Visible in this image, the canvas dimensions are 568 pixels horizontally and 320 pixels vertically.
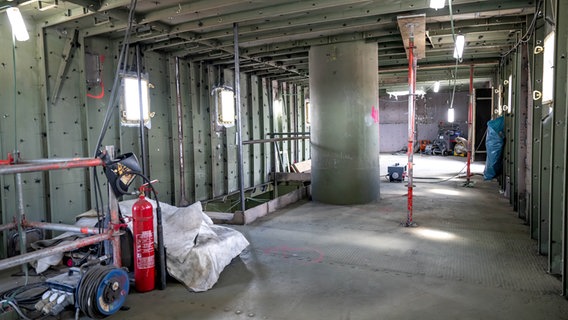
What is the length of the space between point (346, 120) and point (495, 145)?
3842mm

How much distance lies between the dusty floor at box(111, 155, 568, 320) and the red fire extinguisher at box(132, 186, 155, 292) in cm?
12

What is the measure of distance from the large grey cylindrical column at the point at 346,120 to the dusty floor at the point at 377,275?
125 centimetres

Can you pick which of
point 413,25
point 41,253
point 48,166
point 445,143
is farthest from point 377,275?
point 445,143

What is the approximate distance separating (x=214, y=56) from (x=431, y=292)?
21.2ft

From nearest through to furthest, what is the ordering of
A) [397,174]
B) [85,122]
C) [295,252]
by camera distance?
[295,252]
[85,122]
[397,174]

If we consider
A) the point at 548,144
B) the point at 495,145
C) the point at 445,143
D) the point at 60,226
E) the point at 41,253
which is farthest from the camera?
the point at 445,143

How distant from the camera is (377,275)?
3.64 m

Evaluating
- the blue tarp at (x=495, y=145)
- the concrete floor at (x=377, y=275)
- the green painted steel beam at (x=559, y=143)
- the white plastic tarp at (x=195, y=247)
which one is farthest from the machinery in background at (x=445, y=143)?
the white plastic tarp at (x=195, y=247)

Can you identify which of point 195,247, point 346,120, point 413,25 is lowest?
point 195,247

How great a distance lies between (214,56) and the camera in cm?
799

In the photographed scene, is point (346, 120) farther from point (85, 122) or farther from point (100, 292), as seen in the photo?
point (100, 292)

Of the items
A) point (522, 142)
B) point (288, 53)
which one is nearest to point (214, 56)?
point (288, 53)

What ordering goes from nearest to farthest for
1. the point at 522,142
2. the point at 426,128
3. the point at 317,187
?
the point at 522,142, the point at 317,187, the point at 426,128

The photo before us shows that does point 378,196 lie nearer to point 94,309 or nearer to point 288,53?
point 288,53
